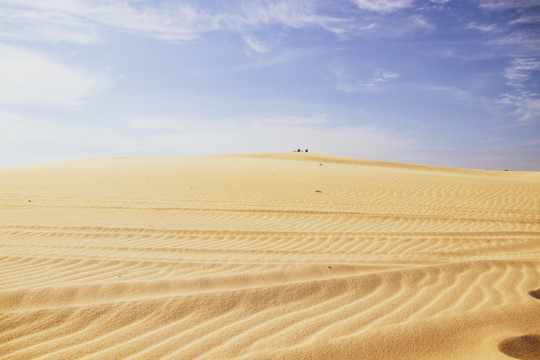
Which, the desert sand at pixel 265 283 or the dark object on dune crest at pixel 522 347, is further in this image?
the desert sand at pixel 265 283

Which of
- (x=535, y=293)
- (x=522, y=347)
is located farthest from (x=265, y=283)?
(x=535, y=293)

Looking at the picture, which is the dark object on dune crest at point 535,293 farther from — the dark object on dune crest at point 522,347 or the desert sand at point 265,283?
the dark object on dune crest at point 522,347

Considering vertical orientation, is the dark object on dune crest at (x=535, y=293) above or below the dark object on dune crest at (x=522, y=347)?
above

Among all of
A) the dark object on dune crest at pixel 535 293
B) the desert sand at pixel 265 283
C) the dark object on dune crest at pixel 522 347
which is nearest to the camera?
the dark object on dune crest at pixel 522 347

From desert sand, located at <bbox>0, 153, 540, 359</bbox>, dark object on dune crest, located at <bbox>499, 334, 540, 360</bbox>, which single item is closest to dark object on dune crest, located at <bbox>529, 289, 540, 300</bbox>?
desert sand, located at <bbox>0, 153, 540, 359</bbox>

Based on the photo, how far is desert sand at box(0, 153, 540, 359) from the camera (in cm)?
251

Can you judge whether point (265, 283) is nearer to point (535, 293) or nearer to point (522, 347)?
point (522, 347)

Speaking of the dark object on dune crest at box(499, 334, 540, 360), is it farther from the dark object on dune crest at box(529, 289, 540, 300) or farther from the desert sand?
the dark object on dune crest at box(529, 289, 540, 300)

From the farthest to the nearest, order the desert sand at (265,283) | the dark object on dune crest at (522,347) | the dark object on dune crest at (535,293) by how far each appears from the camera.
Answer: the dark object on dune crest at (535,293), the desert sand at (265,283), the dark object on dune crest at (522,347)

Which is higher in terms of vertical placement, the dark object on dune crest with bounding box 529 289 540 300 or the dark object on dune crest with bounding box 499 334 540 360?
the dark object on dune crest with bounding box 529 289 540 300

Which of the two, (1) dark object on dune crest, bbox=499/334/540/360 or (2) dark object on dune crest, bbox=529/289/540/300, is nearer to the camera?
(1) dark object on dune crest, bbox=499/334/540/360

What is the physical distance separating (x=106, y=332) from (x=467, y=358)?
8.78 ft

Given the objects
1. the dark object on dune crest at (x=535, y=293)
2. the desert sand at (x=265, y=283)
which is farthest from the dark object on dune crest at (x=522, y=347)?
the dark object on dune crest at (x=535, y=293)

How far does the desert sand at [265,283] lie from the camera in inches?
98.8
